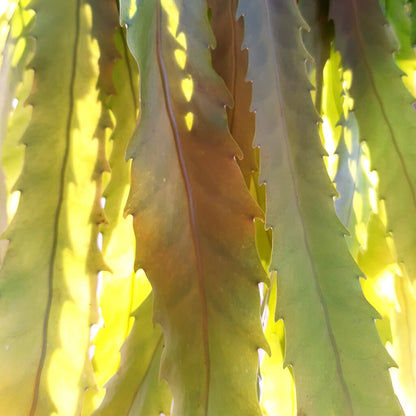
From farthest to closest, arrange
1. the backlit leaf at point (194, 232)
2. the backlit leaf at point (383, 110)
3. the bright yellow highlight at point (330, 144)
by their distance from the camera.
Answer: the bright yellow highlight at point (330, 144)
the backlit leaf at point (383, 110)
the backlit leaf at point (194, 232)

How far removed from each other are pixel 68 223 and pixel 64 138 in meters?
0.07

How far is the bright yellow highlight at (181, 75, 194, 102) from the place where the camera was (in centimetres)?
35

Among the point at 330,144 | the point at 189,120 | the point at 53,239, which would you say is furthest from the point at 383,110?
the point at 53,239

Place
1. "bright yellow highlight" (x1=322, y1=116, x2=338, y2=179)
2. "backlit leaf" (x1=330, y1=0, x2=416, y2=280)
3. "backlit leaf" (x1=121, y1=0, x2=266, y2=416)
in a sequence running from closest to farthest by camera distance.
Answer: "backlit leaf" (x1=121, y1=0, x2=266, y2=416), "backlit leaf" (x1=330, y1=0, x2=416, y2=280), "bright yellow highlight" (x1=322, y1=116, x2=338, y2=179)

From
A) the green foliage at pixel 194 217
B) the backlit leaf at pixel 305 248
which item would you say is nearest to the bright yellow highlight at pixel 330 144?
the green foliage at pixel 194 217

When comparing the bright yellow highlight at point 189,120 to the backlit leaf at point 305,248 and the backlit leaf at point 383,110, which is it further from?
the backlit leaf at point 383,110

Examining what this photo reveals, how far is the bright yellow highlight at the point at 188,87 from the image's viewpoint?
0.35 metres

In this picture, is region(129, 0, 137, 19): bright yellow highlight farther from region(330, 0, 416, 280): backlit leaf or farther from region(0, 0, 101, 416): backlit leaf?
region(330, 0, 416, 280): backlit leaf

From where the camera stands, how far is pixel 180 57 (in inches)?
14.2

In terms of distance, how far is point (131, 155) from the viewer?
1.07 ft

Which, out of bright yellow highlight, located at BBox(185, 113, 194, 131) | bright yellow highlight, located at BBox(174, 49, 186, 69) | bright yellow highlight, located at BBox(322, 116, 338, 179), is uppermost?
bright yellow highlight, located at BBox(174, 49, 186, 69)

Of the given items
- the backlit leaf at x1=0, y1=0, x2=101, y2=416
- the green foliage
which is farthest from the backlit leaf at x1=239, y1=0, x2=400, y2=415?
the backlit leaf at x1=0, y1=0, x2=101, y2=416

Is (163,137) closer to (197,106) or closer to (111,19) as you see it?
(197,106)

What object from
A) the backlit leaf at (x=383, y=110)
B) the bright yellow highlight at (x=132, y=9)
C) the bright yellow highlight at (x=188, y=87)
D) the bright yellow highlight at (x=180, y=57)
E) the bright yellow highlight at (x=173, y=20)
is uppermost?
the bright yellow highlight at (x=132, y=9)
